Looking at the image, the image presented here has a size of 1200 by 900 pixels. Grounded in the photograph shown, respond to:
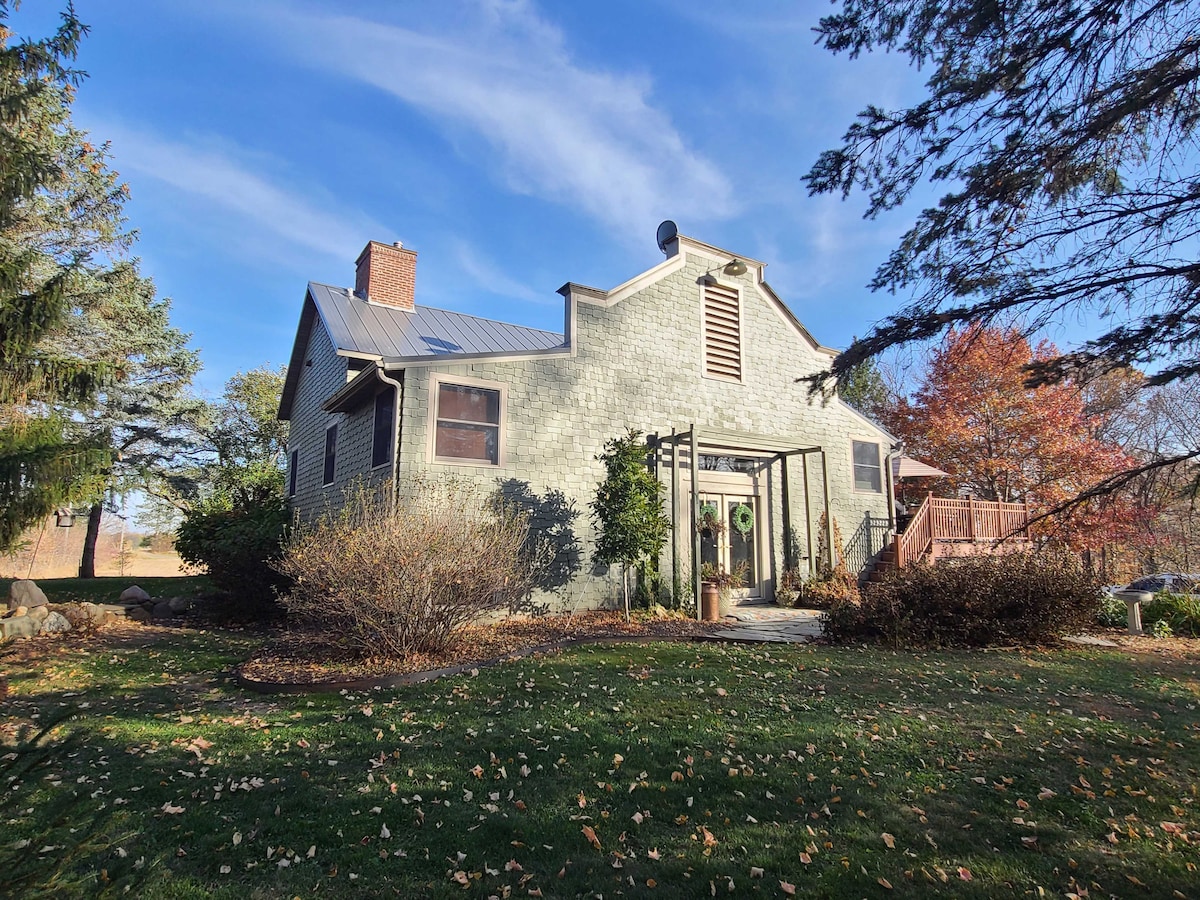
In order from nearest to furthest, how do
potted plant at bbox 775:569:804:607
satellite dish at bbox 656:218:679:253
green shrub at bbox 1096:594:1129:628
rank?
green shrub at bbox 1096:594:1129:628 < potted plant at bbox 775:569:804:607 < satellite dish at bbox 656:218:679:253

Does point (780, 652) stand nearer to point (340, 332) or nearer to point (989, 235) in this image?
point (989, 235)

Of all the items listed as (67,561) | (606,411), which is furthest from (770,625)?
(67,561)

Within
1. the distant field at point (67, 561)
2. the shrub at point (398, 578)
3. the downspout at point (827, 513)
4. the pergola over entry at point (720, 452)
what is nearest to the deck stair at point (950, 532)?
the downspout at point (827, 513)

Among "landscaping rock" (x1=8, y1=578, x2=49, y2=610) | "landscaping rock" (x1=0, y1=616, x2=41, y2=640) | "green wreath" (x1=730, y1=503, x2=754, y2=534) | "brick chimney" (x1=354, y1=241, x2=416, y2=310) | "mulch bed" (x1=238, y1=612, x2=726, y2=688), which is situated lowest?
"mulch bed" (x1=238, y1=612, x2=726, y2=688)

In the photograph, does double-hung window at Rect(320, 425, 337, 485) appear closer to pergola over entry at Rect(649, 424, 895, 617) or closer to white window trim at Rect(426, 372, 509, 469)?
white window trim at Rect(426, 372, 509, 469)

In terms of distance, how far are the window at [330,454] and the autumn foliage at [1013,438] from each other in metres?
16.5

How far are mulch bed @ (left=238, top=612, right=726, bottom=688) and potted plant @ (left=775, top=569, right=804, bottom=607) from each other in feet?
10.3

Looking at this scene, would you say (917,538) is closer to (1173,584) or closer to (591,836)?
(1173,584)

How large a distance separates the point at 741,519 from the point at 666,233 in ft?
20.3

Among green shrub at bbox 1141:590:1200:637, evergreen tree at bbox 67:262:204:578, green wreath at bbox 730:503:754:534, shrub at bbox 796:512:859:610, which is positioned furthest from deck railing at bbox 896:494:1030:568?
evergreen tree at bbox 67:262:204:578

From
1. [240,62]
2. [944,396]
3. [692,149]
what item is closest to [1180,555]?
[944,396]

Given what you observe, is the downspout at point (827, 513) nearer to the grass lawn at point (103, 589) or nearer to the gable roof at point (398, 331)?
the gable roof at point (398, 331)

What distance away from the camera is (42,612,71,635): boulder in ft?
30.1

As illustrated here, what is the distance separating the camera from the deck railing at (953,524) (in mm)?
Result: 13789
